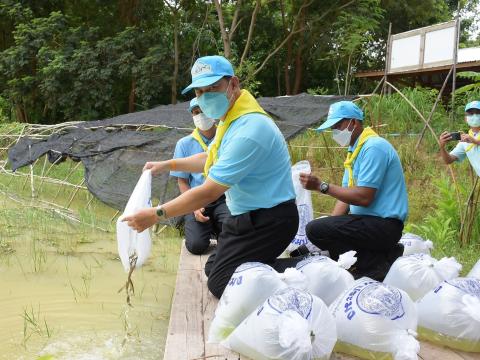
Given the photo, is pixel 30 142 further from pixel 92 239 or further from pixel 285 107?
pixel 285 107

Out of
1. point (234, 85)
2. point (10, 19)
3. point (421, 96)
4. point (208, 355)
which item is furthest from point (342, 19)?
point (208, 355)

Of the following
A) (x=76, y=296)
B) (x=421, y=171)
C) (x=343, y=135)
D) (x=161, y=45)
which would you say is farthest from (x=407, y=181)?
(x=161, y=45)

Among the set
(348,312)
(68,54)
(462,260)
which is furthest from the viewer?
(68,54)

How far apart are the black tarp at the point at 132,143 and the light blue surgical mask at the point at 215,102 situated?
2698 millimetres

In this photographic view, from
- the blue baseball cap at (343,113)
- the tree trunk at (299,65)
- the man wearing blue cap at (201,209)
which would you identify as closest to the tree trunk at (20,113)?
the tree trunk at (299,65)

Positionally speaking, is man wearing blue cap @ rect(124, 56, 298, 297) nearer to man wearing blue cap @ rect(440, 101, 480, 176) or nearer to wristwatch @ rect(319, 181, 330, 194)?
wristwatch @ rect(319, 181, 330, 194)

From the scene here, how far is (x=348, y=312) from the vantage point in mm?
2176

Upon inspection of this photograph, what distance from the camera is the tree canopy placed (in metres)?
13.0

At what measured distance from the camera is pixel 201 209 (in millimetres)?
4023

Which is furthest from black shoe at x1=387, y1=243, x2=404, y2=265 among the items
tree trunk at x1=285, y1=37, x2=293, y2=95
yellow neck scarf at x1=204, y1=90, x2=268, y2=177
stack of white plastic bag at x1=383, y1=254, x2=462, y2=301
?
tree trunk at x1=285, y1=37, x2=293, y2=95

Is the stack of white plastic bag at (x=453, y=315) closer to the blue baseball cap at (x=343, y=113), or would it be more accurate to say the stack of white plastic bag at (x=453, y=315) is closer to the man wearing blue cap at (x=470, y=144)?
the blue baseball cap at (x=343, y=113)

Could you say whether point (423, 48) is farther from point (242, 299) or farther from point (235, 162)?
point (242, 299)

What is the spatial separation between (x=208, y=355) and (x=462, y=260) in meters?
2.57

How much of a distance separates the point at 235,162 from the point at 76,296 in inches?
72.9
